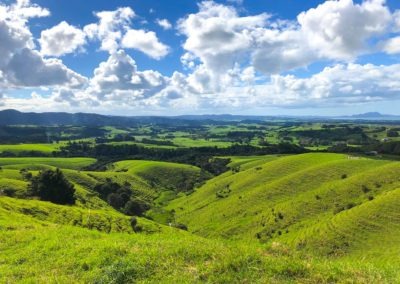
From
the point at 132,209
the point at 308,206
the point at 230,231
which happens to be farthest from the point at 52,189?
the point at 308,206

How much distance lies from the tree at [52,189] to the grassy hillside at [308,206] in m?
40.6

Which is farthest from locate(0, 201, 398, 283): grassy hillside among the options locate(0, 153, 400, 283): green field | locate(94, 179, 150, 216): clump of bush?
locate(94, 179, 150, 216): clump of bush

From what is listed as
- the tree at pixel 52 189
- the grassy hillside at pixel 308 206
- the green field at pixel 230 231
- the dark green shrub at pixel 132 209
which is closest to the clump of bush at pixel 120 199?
the dark green shrub at pixel 132 209

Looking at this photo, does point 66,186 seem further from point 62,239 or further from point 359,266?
point 359,266

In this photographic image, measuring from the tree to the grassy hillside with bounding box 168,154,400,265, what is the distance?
40596 mm

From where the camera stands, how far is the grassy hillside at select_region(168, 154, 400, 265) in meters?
77.1

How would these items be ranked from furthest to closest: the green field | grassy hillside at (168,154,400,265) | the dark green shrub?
1. the dark green shrub
2. grassy hillside at (168,154,400,265)
3. the green field

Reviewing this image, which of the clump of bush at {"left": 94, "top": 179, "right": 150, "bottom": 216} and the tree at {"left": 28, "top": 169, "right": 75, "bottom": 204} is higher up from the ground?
the tree at {"left": 28, "top": 169, "right": 75, "bottom": 204}

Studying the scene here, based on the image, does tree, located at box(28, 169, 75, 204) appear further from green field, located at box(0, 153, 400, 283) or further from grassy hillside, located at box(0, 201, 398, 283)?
grassy hillside, located at box(0, 201, 398, 283)

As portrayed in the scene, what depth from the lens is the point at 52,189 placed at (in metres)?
91.5

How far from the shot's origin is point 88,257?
16281 mm

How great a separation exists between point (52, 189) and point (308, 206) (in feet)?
226

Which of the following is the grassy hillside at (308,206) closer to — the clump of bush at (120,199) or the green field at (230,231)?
the green field at (230,231)

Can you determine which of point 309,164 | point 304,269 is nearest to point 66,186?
point 304,269
